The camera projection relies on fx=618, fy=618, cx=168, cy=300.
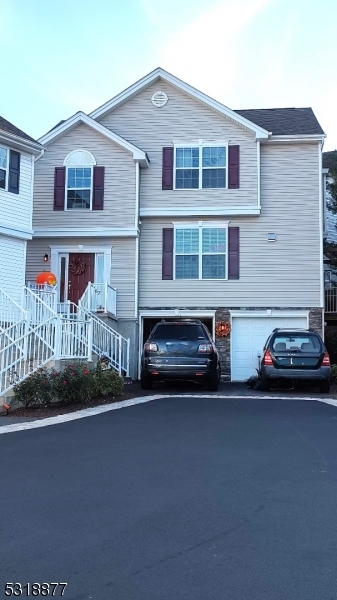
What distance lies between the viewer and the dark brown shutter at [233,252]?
797 inches

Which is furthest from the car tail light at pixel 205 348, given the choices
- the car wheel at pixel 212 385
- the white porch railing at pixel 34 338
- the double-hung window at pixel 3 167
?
the double-hung window at pixel 3 167

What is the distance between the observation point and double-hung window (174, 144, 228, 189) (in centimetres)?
2053

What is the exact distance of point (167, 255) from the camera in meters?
20.5

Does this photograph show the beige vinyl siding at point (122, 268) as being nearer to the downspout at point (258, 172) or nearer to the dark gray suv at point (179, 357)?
the downspout at point (258, 172)

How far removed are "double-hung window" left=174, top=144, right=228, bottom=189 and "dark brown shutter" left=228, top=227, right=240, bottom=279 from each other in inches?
61.2

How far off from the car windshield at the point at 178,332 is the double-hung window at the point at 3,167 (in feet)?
21.4

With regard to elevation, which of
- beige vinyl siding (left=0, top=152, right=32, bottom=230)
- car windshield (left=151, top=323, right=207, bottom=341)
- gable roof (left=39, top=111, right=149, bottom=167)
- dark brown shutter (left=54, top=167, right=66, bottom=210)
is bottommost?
car windshield (left=151, top=323, right=207, bottom=341)

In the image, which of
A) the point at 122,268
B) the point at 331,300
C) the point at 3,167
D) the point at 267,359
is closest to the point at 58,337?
the point at 267,359

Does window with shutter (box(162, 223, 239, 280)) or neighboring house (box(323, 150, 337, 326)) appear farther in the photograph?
neighboring house (box(323, 150, 337, 326))

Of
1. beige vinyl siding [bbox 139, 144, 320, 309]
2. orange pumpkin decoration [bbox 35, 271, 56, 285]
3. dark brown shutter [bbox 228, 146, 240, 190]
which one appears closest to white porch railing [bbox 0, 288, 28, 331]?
orange pumpkin decoration [bbox 35, 271, 56, 285]

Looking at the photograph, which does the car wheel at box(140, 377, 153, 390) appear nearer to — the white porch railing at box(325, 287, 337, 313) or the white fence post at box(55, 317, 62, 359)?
the white fence post at box(55, 317, 62, 359)

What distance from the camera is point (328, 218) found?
27469 millimetres

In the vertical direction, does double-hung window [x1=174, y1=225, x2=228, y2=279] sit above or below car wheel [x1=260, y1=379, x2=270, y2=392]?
above

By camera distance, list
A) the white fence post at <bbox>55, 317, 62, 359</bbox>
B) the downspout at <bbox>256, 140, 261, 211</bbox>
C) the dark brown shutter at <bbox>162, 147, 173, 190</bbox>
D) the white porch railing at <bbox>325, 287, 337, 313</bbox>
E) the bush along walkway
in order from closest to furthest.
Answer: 1. the bush along walkway
2. the white fence post at <bbox>55, 317, 62, 359</bbox>
3. the downspout at <bbox>256, 140, 261, 211</bbox>
4. the dark brown shutter at <bbox>162, 147, 173, 190</bbox>
5. the white porch railing at <bbox>325, 287, 337, 313</bbox>
